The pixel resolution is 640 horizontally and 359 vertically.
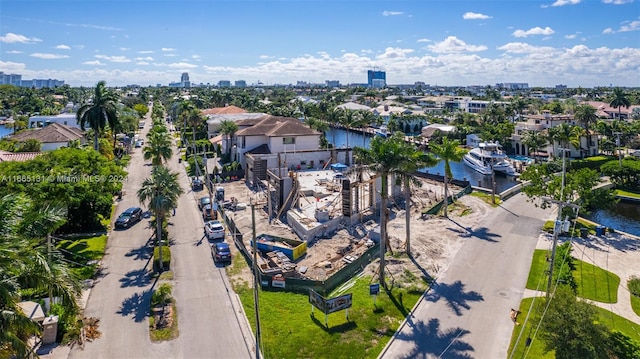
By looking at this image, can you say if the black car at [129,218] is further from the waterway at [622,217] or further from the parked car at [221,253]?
the waterway at [622,217]

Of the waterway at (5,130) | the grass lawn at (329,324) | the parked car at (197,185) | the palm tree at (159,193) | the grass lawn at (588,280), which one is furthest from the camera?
the waterway at (5,130)

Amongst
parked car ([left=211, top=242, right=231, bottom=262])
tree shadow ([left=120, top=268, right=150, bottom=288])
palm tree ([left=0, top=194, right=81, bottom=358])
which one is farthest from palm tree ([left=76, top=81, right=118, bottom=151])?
palm tree ([left=0, top=194, right=81, bottom=358])

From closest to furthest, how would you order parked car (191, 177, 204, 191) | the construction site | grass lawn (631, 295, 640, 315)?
grass lawn (631, 295, 640, 315) → the construction site → parked car (191, 177, 204, 191)

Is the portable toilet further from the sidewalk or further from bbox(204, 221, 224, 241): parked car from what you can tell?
the sidewalk

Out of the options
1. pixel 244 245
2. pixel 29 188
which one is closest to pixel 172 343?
pixel 244 245

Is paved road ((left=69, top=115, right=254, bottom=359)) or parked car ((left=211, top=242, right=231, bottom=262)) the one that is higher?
parked car ((left=211, top=242, right=231, bottom=262))

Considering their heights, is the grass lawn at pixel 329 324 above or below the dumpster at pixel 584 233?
below

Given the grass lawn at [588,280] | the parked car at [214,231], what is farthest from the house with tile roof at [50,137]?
the grass lawn at [588,280]
